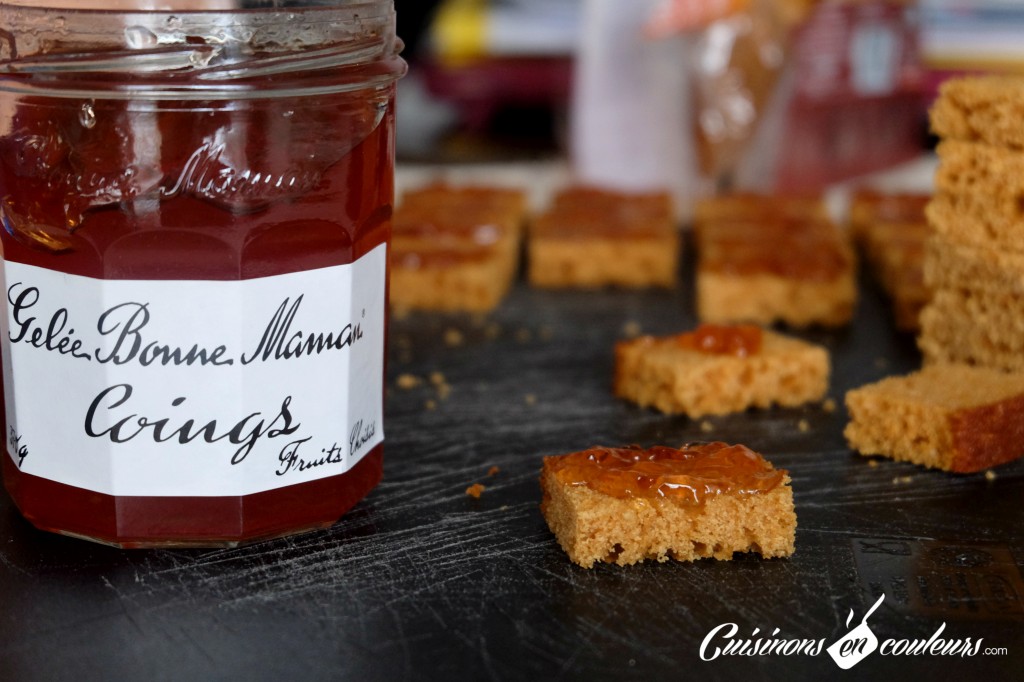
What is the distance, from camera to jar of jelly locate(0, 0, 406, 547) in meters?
1.47

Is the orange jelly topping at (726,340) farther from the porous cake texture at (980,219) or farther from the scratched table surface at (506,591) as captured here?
the porous cake texture at (980,219)

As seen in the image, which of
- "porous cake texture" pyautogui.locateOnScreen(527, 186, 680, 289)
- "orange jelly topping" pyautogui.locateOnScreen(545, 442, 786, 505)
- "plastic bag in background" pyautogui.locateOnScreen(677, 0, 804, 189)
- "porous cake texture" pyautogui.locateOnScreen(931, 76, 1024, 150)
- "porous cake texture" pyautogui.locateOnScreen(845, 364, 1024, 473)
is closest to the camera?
"orange jelly topping" pyautogui.locateOnScreen(545, 442, 786, 505)

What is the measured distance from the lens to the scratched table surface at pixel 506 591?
4.72 ft

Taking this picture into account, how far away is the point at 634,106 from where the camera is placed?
4.37m

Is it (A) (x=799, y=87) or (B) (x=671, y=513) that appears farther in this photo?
(A) (x=799, y=87)

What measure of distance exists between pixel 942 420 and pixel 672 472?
574mm

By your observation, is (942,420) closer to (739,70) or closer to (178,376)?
(178,376)

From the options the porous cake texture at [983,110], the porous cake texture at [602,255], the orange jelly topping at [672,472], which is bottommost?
the porous cake texture at [602,255]

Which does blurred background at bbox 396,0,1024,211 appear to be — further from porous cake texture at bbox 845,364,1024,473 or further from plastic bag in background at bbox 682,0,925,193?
porous cake texture at bbox 845,364,1024,473

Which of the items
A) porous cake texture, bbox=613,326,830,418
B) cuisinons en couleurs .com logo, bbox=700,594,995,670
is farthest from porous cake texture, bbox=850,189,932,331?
cuisinons en couleurs .com logo, bbox=700,594,995,670

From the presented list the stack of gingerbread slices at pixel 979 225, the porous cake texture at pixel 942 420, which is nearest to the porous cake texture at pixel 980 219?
the stack of gingerbread slices at pixel 979 225

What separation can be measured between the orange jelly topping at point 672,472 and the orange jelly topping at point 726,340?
0.61 metres

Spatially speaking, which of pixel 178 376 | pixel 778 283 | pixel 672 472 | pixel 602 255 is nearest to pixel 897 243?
pixel 778 283

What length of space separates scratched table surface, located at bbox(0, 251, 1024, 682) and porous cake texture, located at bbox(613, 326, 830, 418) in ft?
0.54
